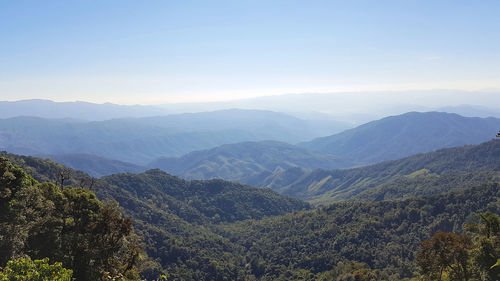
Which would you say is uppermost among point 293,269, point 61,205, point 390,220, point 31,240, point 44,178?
point 61,205

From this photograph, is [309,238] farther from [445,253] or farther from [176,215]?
[445,253]

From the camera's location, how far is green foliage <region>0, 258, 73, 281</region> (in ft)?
48.6

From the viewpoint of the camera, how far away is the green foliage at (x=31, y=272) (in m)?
14.8

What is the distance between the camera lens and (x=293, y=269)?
326ft

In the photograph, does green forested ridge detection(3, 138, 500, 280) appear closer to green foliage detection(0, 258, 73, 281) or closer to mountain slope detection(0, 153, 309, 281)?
mountain slope detection(0, 153, 309, 281)

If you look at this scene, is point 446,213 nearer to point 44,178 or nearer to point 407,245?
point 407,245

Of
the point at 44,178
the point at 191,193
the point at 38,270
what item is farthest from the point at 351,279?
the point at 191,193

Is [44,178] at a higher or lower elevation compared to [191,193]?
higher

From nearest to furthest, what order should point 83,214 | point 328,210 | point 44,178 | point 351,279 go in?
point 83,214 → point 351,279 → point 44,178 → point 328,210

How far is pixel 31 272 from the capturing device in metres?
15.2

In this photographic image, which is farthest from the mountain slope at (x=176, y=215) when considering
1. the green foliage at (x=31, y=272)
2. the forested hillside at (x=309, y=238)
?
the green foliage at (x=31, y=272)

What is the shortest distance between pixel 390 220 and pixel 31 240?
119682 mm

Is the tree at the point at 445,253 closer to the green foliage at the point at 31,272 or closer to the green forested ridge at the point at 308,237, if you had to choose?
the green foliage at the point at 31,272

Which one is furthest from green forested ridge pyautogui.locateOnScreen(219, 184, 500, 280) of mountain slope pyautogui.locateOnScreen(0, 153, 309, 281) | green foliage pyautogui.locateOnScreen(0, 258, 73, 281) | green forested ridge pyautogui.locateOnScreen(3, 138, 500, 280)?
green foliage pyautogui.locateOnScreen(0, 258, 73, 281)
